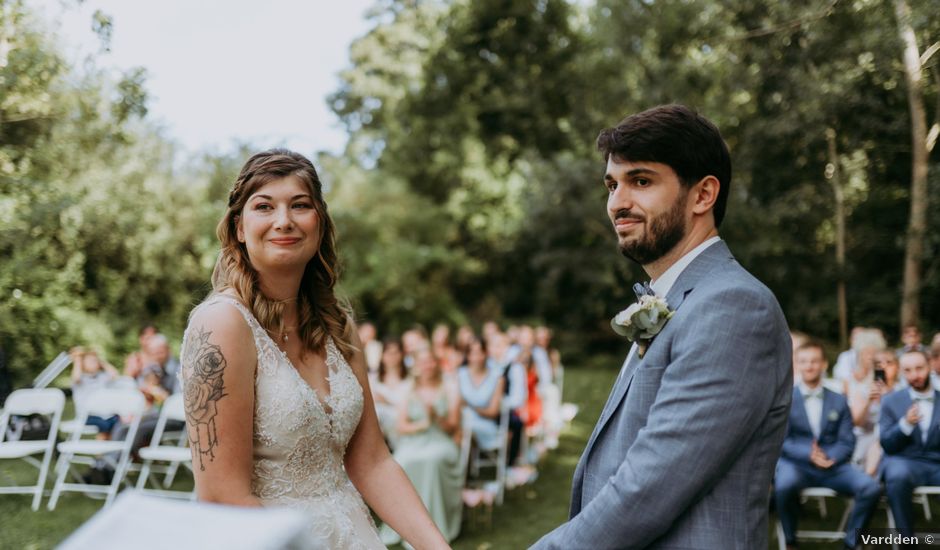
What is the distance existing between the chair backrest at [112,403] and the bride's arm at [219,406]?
6160 mm

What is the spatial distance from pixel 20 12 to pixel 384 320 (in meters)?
17.8

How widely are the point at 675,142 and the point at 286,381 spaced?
1.31 meters

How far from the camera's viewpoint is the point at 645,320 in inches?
71.2

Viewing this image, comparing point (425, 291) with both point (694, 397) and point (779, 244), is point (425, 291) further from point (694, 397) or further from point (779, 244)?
point (694, 397)

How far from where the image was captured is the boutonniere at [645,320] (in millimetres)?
1810

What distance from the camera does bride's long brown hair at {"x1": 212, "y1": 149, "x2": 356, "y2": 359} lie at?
221 centimetres

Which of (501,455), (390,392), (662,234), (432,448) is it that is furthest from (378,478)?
(390,392)

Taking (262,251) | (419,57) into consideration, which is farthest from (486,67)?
(262,251)

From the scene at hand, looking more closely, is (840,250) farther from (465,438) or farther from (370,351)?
(465,438)

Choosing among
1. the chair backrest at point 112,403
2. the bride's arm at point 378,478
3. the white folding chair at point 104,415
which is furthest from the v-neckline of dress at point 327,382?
the chair backrest at point 112,403

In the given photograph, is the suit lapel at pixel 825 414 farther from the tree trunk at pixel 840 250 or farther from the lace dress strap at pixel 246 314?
the tree trunk at pixel 840 250

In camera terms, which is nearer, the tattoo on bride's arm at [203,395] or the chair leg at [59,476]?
the tattoo on bride's arm at [203,395]

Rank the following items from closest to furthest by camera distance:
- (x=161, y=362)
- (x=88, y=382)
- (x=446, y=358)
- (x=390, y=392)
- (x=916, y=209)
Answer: (x=390, y=392), (x=88, y=382), (x=161, y=362), (x=446, y=358), (x=916, y=209)

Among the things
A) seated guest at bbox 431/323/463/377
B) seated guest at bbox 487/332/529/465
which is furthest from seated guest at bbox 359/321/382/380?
seated guest at bbox 487/332/529/465
